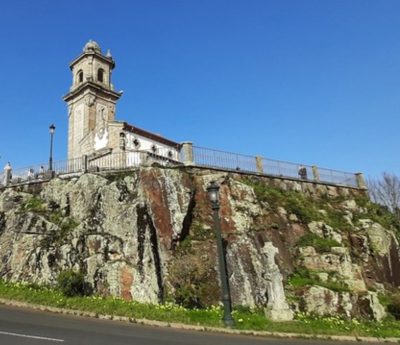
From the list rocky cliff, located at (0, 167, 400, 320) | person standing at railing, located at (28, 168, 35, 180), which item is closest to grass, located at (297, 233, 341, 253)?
rocky cliff, located at (0, 167, 400, 320)

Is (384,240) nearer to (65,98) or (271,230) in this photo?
(271,230)

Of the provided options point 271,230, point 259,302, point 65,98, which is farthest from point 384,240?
point 65,98

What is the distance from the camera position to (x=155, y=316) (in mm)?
A: 12234

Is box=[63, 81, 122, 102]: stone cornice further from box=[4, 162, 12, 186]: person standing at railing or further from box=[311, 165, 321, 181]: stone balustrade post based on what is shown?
box=[311, 165, 321, 181]: stone balustrade post

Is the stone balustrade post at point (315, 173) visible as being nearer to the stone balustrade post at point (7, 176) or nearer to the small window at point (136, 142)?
the small window at point (136, 142)

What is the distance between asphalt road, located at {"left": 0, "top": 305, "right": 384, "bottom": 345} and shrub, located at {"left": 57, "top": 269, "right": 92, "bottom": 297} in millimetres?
2085

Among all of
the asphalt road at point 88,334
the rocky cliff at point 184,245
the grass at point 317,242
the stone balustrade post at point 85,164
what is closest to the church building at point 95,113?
the stone balustrade post at point 85,164

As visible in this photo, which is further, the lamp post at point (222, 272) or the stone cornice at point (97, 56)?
the stone cornice at point (97, 56)

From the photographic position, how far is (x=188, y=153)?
68.0ft

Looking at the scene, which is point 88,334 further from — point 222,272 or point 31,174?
point 31,174

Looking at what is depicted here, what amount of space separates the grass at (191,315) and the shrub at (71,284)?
28cm

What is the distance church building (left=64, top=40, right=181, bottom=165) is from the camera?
34.9m

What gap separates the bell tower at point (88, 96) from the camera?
40.7 m

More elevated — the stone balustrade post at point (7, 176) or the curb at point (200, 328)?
the stone balustrade post at point (7, 176)
